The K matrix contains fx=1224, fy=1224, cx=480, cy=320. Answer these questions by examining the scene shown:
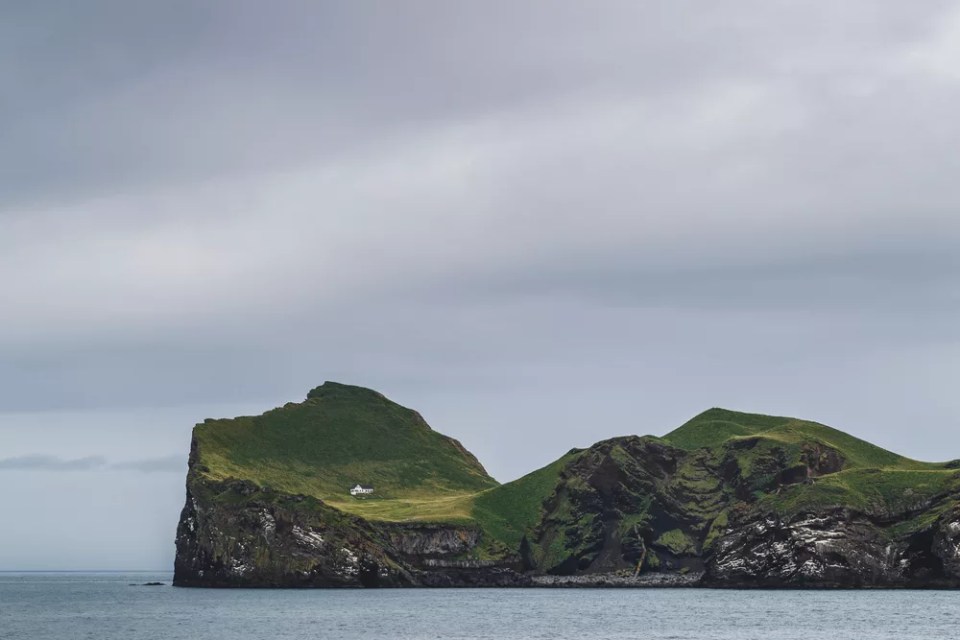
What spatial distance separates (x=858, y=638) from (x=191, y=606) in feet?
356

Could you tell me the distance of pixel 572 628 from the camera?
144875 mm

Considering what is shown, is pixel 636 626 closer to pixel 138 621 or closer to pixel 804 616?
pixel 804 616

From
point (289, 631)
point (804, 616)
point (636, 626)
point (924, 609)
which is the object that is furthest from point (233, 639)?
point (924, 609)

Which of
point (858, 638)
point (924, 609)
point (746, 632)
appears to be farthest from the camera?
point (924, 609)

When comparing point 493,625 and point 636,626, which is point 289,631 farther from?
point 636,626

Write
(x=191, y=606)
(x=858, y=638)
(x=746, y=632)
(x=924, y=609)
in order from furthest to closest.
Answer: (x=191, y=606)
(x=924, y=609)
(x=746, y=632)
(x=858, y=638)

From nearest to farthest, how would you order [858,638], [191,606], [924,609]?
[858,638], [924,609], [191,606]

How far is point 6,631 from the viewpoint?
154 metres

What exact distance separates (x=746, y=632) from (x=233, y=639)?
2205 inches

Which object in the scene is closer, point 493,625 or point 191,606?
point 493,625

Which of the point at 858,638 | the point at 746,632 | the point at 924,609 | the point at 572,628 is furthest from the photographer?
the point at 924,609

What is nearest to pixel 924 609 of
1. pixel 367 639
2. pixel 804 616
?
pixel 804 616

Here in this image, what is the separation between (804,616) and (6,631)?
102 meters

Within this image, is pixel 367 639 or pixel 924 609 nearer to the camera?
pixel 367 639
